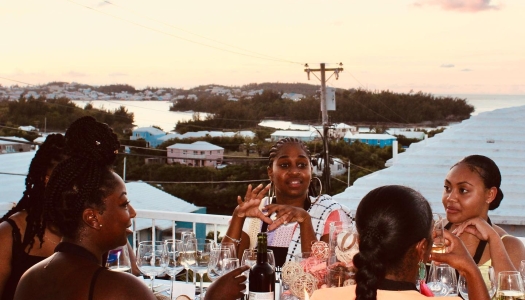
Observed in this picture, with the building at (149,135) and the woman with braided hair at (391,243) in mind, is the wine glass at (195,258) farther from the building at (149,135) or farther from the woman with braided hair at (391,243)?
the building at (149,135)

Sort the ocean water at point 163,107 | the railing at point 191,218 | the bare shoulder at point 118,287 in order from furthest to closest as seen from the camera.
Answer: the ocean water at point 163,107 < the railing at point 191,218 < the bare shoulder at point 118,287

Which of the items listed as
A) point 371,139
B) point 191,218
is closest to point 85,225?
point 191,218

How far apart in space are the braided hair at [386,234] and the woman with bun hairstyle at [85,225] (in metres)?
0.60

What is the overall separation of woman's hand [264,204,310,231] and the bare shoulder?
1352 mm

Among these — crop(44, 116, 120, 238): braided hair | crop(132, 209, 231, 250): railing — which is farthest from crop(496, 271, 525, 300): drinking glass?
crop(132, 209, 231, 250): railing

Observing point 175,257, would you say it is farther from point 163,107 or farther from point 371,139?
point 371,139

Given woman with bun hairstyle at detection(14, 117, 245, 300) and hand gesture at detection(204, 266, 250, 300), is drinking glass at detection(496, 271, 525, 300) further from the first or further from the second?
woman with bun hairstyle at detection(14, 117, 245, 300)

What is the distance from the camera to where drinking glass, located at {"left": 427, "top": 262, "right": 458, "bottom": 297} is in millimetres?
2219

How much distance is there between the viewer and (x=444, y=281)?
87.7 inches

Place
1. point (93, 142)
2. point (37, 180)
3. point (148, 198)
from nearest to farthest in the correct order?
1. point (93, 142)
2. point (37, 180)
3. point (148, 198)

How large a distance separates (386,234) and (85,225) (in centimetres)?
87

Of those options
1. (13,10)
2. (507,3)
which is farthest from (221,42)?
(507,3)

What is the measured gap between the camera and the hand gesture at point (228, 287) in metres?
2.06

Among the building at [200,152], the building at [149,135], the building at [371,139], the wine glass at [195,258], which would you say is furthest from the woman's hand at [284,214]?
the building at [371,139]
